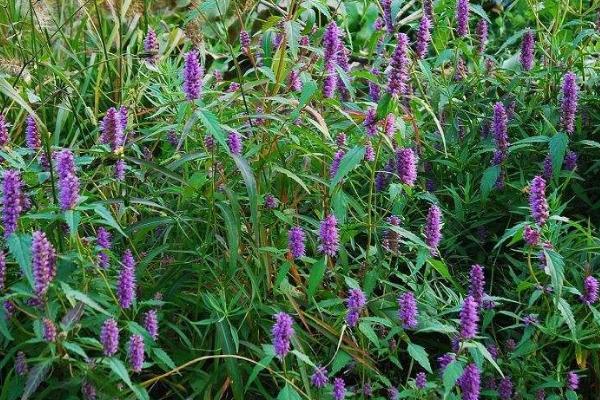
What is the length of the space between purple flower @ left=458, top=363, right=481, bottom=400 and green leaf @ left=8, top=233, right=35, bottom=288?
1.23 metres

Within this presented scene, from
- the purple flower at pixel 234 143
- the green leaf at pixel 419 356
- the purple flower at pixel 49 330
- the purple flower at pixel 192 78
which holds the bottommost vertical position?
the green leaf at pixel 419 356

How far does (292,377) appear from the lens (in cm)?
297

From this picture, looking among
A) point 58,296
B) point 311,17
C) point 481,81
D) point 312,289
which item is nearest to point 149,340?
point 58,296

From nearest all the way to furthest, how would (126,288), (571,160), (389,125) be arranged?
(126,288), (389,125), (571,160)

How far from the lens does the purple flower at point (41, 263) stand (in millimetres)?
2457

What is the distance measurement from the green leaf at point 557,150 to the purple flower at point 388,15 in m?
0.73

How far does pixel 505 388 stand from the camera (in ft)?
10.3

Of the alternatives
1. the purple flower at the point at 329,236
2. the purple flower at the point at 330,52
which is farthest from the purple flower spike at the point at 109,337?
the purple flower at the point at 330,52

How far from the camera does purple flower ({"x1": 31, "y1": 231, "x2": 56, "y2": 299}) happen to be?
8.06 feet

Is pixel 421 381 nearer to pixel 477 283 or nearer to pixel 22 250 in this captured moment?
pixel 477 283

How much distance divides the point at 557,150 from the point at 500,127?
0.69 feet

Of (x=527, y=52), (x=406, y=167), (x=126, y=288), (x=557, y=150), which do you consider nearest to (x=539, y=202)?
(x=406, y=167)

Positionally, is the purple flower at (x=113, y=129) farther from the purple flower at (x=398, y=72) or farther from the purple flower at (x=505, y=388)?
the purple flower at (x=505, y=388)

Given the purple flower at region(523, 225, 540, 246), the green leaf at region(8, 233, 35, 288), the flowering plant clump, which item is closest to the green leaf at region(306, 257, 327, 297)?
the flowering plant clump
